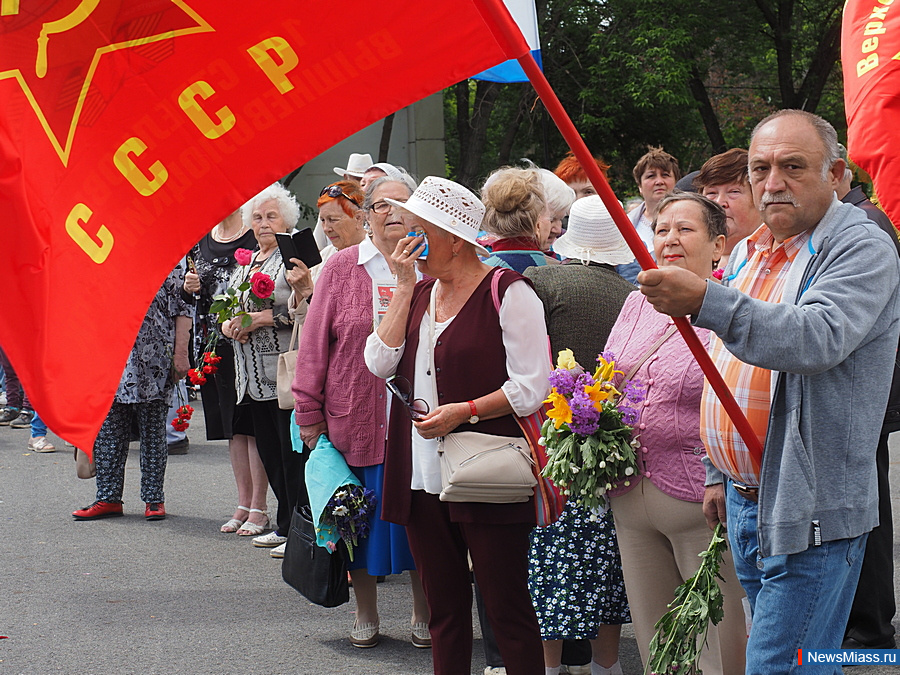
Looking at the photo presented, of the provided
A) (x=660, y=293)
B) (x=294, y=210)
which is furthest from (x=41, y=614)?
(x=660, y=293)

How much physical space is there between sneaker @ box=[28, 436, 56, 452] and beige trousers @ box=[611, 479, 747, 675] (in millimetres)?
8230

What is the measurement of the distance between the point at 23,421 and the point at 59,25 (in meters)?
10.6

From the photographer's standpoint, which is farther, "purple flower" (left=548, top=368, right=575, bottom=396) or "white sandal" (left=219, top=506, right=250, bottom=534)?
"white sandal" (left=219, top=506, right=250, bottom=534)

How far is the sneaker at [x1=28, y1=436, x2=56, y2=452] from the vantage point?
1077 cm

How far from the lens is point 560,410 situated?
12.4 ft

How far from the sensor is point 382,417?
514 centimetres

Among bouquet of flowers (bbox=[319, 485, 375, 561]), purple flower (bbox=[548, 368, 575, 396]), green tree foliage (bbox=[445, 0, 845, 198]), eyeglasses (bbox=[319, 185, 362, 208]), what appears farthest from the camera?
green tree foliage (bbox=[445, 0, 845, 198])

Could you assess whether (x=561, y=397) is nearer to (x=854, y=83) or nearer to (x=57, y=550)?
(x=854, y=83)

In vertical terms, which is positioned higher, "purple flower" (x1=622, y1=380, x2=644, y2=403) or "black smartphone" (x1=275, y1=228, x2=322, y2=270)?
"black smartphone" (x1=275, y1=228, x2=322, y2=270)

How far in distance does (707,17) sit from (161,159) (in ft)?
62.1

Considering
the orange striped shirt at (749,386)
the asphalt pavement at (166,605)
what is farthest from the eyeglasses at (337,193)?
the orange striped shirt at (749,386)

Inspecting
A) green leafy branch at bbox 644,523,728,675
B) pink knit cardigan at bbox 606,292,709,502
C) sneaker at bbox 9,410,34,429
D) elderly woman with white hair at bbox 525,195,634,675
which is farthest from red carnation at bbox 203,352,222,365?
sneaker at bbox 9,410,34,429

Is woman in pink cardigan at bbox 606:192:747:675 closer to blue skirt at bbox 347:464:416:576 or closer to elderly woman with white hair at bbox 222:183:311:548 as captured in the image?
blue skirt at bbox 347:464:416:576

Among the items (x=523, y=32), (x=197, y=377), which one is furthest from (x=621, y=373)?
(x=197, y=377)
